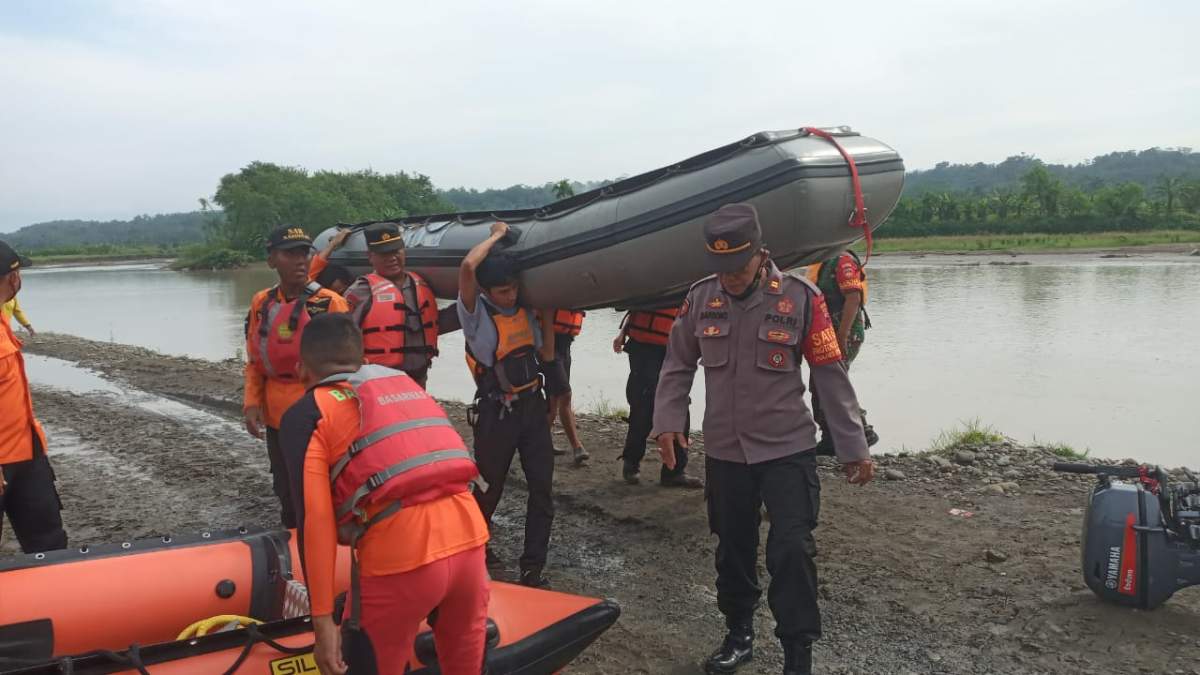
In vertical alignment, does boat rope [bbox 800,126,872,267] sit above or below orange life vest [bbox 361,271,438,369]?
above

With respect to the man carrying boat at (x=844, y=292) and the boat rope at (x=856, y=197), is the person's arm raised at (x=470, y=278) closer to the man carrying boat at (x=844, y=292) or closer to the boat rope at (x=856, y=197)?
the boat rope at (x=856, y=197)

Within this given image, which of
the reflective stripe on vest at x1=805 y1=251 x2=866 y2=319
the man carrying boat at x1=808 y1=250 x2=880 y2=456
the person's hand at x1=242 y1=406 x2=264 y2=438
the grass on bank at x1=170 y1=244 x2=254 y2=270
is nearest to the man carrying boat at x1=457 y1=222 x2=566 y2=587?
the person's hand at x1=242 y1=406 x2=264 y2=438

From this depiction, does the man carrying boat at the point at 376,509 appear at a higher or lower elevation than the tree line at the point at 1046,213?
lower

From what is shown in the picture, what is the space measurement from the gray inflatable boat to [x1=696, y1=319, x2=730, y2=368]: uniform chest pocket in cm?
74

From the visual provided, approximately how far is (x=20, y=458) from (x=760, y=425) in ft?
8.98

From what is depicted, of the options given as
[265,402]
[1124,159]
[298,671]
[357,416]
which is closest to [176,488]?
[265,402]

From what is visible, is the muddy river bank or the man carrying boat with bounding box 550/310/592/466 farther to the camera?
the man carrying boat with bounding box 550/310/592/466

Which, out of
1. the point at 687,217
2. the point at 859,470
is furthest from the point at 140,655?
the point at 687,217

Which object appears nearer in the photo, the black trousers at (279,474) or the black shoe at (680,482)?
the black trousers at (279,474)

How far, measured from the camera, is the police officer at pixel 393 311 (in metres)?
3.66

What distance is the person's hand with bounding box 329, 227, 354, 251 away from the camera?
4.55 m

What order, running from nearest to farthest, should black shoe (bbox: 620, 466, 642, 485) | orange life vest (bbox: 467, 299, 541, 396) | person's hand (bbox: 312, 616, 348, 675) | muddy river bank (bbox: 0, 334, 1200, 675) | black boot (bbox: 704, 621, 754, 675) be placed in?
person's hand (bbox: 312, 616, 348, 675) < black boot (bbox: 704, 621, 754, 675) < muddy river bank (bbox: 0, 334, 1200, 675) < orange life vest (bbox: 467, 299, 541, 396) < black shoe (bbox: 620, 466, 642, 485)

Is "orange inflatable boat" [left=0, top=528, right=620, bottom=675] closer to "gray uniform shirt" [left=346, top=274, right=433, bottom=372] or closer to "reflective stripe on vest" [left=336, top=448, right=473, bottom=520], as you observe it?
"reflective stripe on vest" [left=336, top=448, right=473, bottom=520]

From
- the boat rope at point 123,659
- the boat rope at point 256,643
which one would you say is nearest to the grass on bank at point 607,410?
the boat rope at point 256,643
